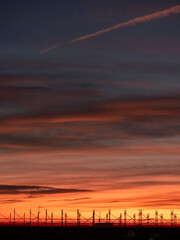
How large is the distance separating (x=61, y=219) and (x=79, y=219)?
609cm

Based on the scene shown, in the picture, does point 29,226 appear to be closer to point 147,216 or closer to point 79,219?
point 79,219
